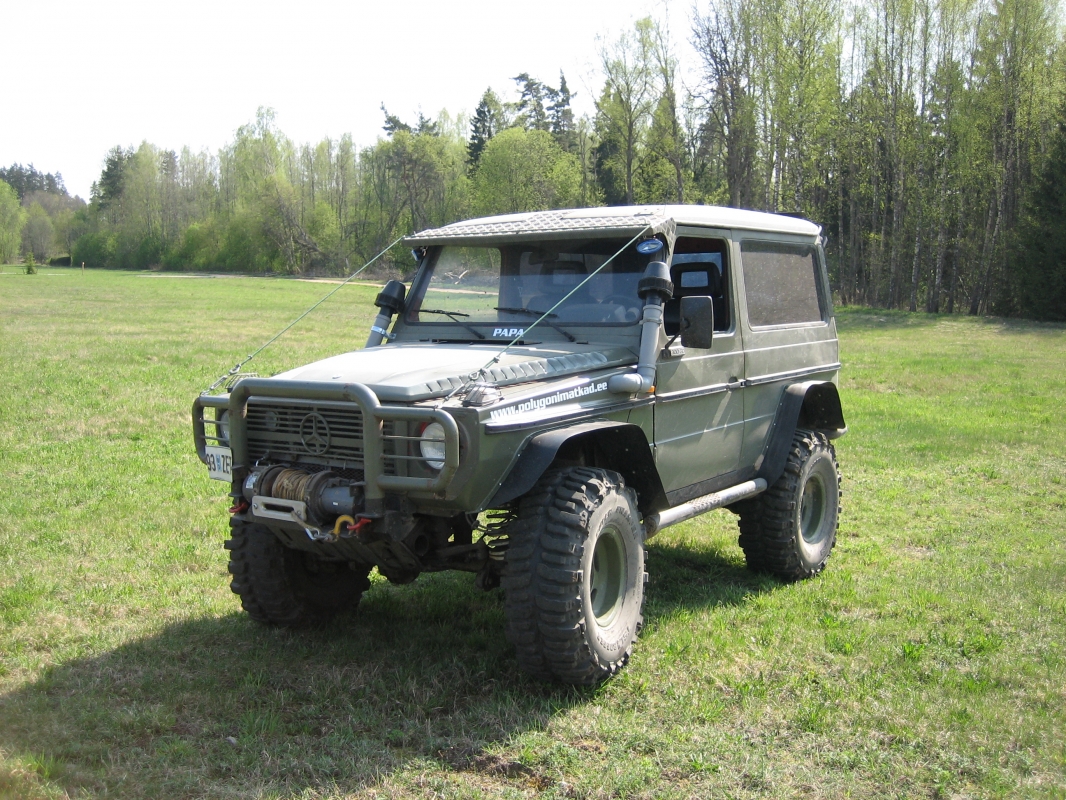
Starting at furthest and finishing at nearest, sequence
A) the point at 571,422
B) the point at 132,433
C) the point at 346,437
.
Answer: the point at 132,433 < the point at 571,422 < the point at 346,437

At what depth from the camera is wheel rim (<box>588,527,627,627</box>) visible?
478 cm

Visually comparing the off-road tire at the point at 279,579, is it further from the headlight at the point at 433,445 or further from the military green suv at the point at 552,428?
the headlight at the point at 433,445

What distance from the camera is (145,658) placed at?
495 cm

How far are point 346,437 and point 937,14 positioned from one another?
38.3 metres

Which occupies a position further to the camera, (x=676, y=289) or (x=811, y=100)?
(x=811, y=100)

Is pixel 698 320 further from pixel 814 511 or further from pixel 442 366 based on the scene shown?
pixel 814 511

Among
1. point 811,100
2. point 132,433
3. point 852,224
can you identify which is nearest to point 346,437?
point 132,433

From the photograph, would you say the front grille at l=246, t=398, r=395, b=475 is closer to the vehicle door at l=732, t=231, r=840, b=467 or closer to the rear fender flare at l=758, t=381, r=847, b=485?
the vehicle door at l=732, t=231, r=840, b=467

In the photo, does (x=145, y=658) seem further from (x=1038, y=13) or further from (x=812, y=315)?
(x=1038, y=13)

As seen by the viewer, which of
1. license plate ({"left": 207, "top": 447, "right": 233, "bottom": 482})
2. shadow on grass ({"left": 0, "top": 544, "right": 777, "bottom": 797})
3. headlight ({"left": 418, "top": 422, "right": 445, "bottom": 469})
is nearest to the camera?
shadow on grass ({"left": 0, "top": 544, "right": 777, "bottom": 797})

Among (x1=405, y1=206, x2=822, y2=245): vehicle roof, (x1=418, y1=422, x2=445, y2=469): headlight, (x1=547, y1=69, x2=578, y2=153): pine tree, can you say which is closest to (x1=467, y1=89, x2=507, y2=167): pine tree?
(x1=547, y1=69, x2=578, y2=153): pine tree

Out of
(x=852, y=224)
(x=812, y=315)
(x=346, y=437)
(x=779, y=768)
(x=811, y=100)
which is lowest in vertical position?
(x=779, y=768)

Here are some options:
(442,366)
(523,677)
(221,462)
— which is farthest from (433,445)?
(523,677)

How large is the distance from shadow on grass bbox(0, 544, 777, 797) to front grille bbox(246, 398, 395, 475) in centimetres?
114
